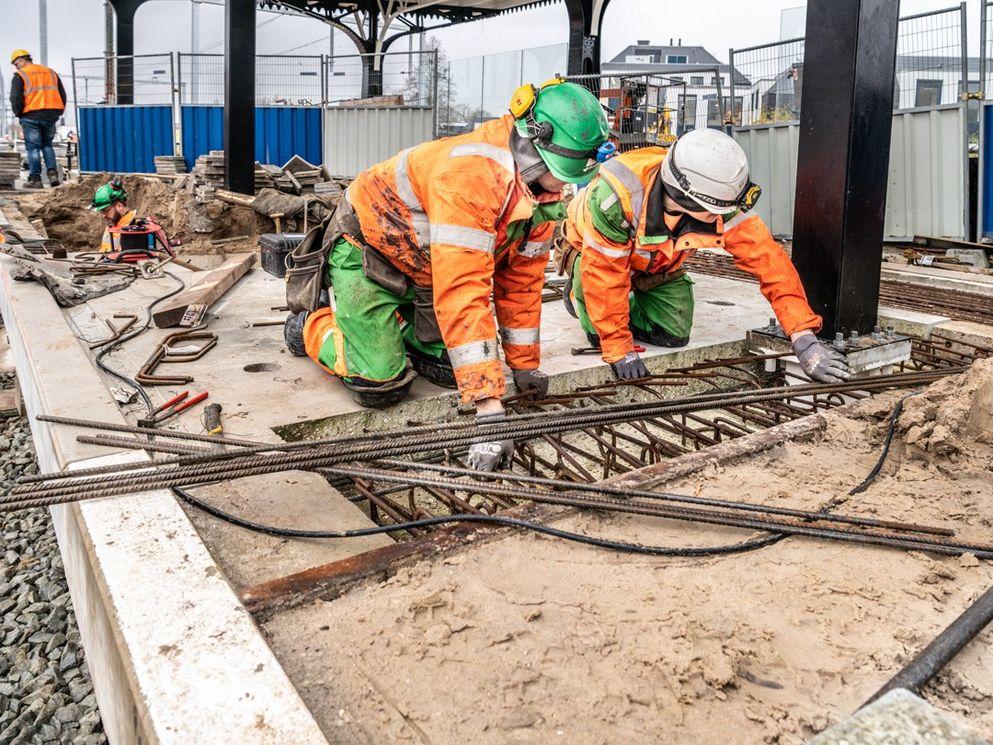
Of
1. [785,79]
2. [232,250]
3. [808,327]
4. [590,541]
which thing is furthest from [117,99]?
[590,541]

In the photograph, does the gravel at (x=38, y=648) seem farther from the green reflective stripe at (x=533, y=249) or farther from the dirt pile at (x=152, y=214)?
the dirt pile at (x=152, y=214)

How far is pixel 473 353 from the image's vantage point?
123 inches

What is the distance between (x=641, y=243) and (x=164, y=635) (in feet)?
10.3

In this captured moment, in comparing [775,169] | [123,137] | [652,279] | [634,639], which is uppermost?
[123,137]

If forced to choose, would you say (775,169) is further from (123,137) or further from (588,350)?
(123,137)

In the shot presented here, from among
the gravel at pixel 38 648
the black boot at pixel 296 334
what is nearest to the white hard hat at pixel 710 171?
the black boot at pixel 296 334

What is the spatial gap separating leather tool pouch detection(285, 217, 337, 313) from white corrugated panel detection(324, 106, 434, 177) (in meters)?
9.95

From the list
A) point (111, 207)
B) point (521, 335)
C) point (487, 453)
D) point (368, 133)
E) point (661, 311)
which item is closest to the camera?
point (487, 453)

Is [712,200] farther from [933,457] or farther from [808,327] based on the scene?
[933,457]

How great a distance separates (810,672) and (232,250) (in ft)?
34.4

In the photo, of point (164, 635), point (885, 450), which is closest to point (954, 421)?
point (885, 450)

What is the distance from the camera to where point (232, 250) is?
1102 cm

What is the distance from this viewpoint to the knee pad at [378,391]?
12.5 feet

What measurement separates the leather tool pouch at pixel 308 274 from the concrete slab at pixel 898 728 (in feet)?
11.6
